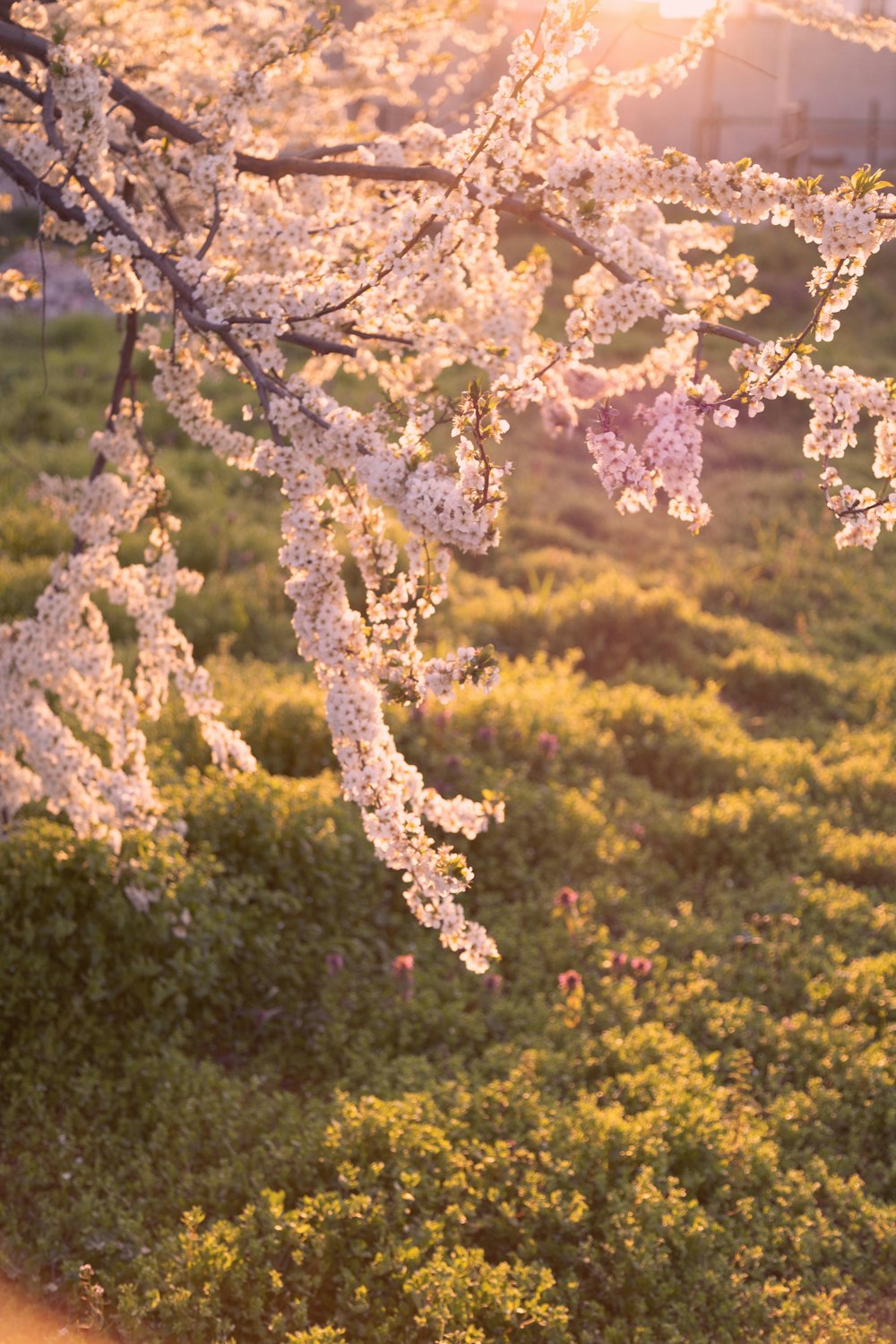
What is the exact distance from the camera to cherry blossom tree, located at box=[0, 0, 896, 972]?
3275mm

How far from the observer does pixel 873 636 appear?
10.6 m

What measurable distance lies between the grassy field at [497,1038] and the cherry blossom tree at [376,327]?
0.87 meters

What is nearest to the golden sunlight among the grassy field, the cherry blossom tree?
the cherry blossom tree

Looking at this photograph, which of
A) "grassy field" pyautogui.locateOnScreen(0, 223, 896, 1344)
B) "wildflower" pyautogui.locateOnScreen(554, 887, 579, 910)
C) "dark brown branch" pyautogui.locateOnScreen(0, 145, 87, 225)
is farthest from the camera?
"wildflower" pyautogui.locateOnScreen(554, 887, 579, 910)

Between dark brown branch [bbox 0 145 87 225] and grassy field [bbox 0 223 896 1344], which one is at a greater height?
Result: dark brown branch [bbox 0 145 87 225]

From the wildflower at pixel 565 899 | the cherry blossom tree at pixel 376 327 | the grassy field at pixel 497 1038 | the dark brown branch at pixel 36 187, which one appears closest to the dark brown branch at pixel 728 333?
the cherry blossom tree at pixel 376 327

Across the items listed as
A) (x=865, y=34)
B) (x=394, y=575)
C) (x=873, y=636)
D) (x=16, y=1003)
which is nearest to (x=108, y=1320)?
(x=16, y=1003)

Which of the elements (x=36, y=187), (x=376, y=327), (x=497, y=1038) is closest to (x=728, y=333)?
(x=376, y=327)

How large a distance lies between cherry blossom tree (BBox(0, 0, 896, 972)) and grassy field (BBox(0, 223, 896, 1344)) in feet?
2.86

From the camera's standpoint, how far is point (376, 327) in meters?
4.01

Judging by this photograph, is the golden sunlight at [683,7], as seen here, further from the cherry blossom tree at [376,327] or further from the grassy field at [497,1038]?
the grassy field at [497,1038]

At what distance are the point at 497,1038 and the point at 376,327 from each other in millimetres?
3555

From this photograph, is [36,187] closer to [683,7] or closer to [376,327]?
[376,327]

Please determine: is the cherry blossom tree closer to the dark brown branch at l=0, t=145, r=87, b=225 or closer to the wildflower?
the dark brown branch at l=0, t=145, r=87, b=225
